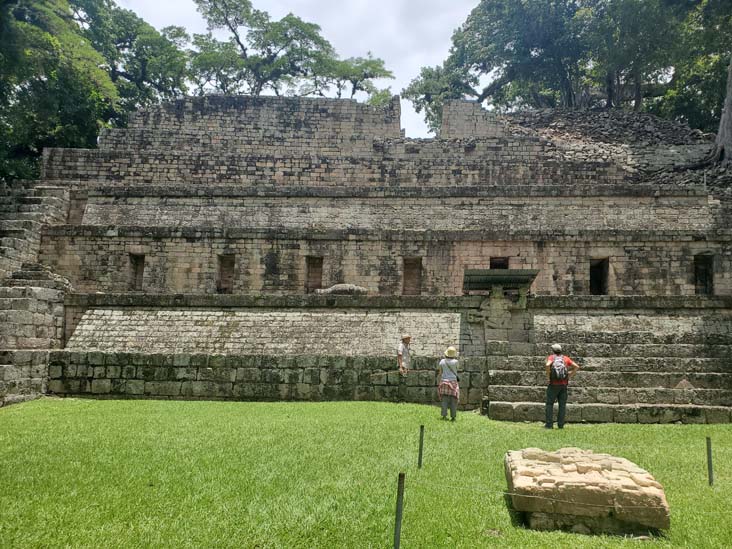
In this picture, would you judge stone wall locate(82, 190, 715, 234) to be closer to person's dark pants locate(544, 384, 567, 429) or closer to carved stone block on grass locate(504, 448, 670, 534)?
person's dark pants locate(544, 384, 567, 429)

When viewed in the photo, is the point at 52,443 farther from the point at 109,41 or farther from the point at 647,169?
the point at 109,41

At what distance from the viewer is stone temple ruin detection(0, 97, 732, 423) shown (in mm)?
11383

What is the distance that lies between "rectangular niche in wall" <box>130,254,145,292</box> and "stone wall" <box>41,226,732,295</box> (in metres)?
0.15

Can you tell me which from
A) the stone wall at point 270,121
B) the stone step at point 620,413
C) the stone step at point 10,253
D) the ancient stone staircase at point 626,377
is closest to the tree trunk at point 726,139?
the stone wall at point 270,121

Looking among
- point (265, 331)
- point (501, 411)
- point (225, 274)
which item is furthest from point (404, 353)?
point (225, 274)

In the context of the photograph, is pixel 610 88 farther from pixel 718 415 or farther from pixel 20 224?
pixel 20 224

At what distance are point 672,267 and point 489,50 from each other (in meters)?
24.3

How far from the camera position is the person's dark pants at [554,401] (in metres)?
9.03

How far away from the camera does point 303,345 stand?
12.5 m

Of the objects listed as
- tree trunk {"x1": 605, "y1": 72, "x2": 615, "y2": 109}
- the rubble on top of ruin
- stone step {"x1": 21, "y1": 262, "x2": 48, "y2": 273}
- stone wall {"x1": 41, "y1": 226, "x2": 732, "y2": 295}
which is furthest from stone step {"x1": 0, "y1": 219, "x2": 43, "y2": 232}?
tree trunk {"x1": 605, "y1": 72, "x2": 615, "y2": 109}

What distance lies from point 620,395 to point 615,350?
156 centimetres

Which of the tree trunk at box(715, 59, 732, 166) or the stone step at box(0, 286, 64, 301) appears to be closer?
the stone step at box(0, 286, 64, 301)

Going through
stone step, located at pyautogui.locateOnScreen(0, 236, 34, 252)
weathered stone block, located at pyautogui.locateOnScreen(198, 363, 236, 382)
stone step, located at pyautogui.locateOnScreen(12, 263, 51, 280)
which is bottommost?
weathered stone block, located at pyautogui.locateOnScreen(198, 363, 236, 382)

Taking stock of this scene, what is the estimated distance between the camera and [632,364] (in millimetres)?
10891
